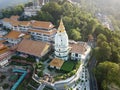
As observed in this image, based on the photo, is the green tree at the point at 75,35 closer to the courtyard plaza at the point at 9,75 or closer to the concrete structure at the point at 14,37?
the concrete structure at the point at 14,37

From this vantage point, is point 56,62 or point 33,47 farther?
point 33,47

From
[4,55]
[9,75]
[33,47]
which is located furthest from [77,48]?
[4,55]

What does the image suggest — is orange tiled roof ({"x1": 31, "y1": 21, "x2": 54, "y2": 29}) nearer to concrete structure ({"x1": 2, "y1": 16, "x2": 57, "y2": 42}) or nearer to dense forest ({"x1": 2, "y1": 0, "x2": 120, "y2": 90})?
concrete structure ({"x1": 2, "y1": 16, "x2": 57, "y2": 42})

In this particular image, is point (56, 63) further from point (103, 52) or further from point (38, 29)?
point (38, 29)

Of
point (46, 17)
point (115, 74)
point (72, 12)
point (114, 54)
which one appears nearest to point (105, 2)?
point (72, 12)

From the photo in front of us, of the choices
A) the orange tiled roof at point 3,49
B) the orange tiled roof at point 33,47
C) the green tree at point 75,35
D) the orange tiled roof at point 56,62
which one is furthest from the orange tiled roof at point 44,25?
the orange tiled roof at point 56,62

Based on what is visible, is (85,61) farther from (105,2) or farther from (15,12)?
(105,2)
